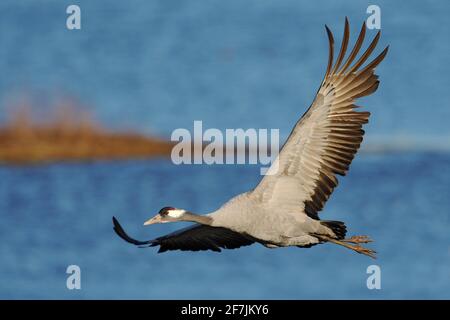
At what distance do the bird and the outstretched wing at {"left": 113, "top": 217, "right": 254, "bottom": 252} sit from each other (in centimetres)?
43

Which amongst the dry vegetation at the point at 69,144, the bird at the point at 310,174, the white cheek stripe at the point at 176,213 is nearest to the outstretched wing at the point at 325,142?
the bird at the point at 310,174

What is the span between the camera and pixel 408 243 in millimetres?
24125

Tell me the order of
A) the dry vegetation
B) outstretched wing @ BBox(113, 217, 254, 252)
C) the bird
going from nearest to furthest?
1. the bird
2. outstretched wing @ BBox(113, 217, 254, 252)
3. the dry vegetation

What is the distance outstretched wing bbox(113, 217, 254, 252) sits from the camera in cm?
1220

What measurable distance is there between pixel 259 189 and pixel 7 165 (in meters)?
18.5

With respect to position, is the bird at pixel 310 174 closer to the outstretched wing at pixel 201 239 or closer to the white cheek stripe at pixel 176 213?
the white cheek stripe at pixel 176 213

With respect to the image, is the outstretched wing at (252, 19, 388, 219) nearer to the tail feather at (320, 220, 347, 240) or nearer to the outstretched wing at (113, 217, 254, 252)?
the tail feather at (320, 220, 347, 240)

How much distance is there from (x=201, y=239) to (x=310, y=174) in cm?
152

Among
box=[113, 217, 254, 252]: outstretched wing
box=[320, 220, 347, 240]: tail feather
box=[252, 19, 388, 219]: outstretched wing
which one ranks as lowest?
box=[320, 220, 347, 240]: tail feather

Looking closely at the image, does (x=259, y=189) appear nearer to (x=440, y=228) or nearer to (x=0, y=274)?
(x=0, y=274)

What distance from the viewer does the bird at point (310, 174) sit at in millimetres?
11305

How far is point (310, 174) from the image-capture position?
37.8 feet

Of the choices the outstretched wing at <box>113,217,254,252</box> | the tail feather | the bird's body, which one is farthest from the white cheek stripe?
the tail feather

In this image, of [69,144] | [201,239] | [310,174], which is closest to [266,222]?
[310,174]
